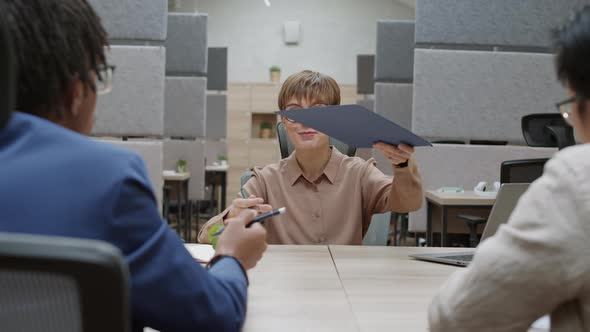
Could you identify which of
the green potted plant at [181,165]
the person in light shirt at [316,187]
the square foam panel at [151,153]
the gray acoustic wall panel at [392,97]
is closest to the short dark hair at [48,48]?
the person in light shirt at [316,187]

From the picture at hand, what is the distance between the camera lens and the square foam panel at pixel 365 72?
20.7ft

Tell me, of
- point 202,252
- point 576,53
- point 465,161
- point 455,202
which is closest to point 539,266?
point 576,53

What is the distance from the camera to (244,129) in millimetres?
8414

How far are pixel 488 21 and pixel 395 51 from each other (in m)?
1.26

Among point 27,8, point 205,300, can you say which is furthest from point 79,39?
point 205,300

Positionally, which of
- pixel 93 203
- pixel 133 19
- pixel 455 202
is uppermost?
pixel 133 19

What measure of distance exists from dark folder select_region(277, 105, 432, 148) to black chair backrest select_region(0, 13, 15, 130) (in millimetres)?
936

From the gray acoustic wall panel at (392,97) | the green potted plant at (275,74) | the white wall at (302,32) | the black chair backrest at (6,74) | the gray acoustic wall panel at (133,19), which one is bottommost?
the black chair backrest at (6,74)

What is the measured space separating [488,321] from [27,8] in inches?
22.1

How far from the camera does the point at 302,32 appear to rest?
932 centimetres

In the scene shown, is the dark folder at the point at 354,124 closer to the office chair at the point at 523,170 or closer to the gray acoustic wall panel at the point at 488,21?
the office chair at the point at 523,170

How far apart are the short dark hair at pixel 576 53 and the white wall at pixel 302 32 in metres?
8.61

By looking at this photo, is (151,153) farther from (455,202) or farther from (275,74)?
(275,74)

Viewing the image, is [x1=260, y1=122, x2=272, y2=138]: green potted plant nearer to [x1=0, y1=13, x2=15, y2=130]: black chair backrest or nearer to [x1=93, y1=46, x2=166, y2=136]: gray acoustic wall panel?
[x1=93, y1=46, x2=166, y2=136]: gray acoustic wall panel
